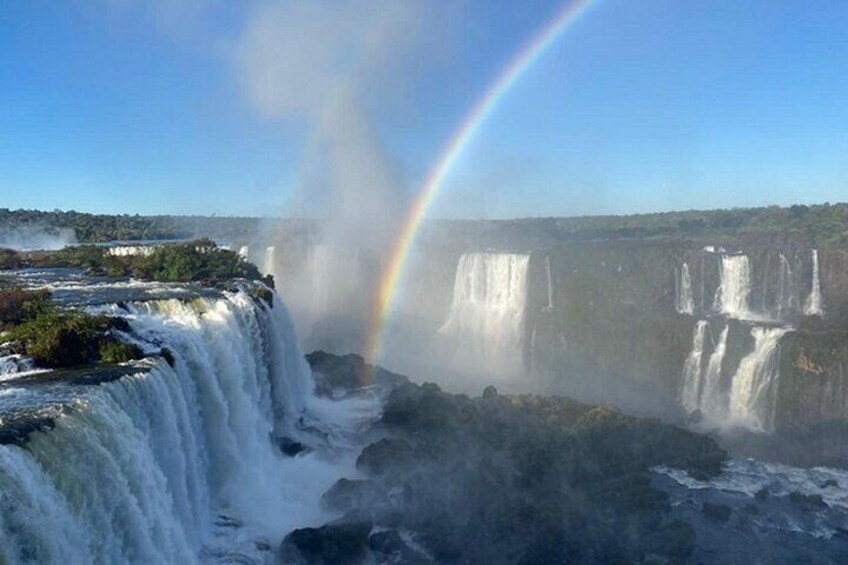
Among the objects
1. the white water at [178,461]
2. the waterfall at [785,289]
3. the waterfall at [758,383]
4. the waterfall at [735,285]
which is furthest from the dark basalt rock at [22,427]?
the waterfall at [785,289]

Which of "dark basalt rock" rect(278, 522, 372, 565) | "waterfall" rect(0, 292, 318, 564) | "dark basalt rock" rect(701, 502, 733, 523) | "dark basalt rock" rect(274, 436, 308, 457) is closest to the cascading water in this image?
"waterfall" rect(0, 292, 318, 564)

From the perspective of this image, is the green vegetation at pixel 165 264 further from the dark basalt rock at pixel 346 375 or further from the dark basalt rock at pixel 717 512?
the dark basalt rock at pixel 717 512

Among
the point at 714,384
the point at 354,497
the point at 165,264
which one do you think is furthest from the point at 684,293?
the point at 165,264

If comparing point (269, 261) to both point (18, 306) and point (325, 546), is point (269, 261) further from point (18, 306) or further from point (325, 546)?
point (325, 546)

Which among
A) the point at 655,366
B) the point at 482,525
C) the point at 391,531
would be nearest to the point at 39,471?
the point at 391,531

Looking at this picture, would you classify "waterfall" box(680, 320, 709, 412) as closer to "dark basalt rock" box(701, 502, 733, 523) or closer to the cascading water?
"dark basalt rock" box(701, 502, 733, 523)

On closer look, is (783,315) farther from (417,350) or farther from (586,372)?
(417,350)
